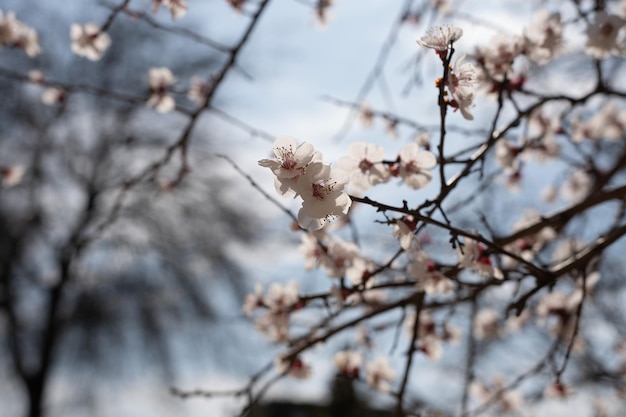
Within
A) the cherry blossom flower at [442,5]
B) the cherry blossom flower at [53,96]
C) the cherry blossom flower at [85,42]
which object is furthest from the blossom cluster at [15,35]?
the cherry blossom flower at [442,5]

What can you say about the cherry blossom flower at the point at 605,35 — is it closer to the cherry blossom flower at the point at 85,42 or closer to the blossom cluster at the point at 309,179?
the blossom cluster at the point at 309,179

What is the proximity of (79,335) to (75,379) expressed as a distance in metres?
0.50

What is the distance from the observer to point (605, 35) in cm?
130

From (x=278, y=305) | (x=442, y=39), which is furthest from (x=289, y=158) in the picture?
(x=278, y=305)

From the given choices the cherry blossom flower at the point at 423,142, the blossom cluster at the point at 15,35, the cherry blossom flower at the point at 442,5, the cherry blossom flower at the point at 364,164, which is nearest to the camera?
the cherry blossom flower at the point at 364,164

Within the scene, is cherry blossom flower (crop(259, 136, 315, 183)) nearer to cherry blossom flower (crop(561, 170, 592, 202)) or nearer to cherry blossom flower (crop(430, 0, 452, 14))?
cherry blossom flower (crop(430, 0, 452, 14))

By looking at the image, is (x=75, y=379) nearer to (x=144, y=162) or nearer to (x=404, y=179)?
(x=144, y=162)

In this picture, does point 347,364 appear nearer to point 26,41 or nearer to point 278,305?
point 278,305

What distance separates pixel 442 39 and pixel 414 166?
0.86ft

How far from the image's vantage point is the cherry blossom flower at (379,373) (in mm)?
1592

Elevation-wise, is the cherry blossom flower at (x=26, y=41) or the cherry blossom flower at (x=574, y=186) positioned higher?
the cherry blossom flower at (x=26, y=41)

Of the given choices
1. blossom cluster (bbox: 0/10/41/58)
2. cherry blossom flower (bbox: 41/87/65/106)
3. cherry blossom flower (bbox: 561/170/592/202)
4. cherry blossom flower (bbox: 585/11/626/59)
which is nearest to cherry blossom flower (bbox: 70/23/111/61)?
blossom cluster (bbox: 0/10/41/58)

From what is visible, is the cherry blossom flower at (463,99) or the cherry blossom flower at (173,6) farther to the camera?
the cherry blossom flower at (173,6)

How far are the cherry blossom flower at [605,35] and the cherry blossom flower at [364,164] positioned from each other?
26.3 inches
